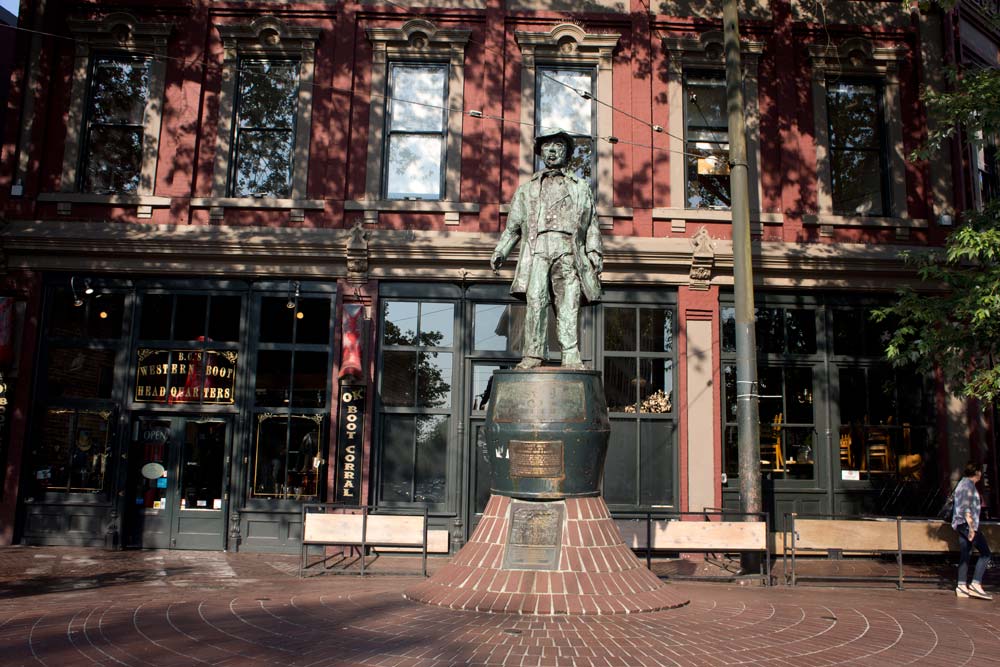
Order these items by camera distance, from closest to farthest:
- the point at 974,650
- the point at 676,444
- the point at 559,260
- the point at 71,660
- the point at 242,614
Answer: the point at 71,660 → the point at 974,650 → the point at 242,614 → the point at 559,260 → the point at 676,444

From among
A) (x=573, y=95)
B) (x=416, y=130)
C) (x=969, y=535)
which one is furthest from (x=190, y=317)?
(x=969, y=535)

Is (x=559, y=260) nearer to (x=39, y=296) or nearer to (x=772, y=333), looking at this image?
(x=772, y=333)

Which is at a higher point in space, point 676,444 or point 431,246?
point 431,246

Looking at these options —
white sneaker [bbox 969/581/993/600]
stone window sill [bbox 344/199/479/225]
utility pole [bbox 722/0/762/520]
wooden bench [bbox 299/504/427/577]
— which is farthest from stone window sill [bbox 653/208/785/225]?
wooden bench [bbox 299/504/427/577]

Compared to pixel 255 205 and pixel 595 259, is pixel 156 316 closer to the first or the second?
pixel 255 205

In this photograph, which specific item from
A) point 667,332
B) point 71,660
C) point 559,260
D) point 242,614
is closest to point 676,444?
point 667,332

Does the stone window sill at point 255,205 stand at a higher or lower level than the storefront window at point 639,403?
higher

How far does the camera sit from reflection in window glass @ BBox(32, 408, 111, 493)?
44.2 ft

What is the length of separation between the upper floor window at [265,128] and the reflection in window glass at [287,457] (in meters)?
3.98

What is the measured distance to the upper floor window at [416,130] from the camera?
47.5 ft

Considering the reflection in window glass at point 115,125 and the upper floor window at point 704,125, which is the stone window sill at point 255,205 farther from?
the upper floor window at point 704,125

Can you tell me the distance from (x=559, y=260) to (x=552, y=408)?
5.34ft

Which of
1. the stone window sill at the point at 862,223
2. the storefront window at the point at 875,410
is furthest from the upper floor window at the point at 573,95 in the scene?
the storefront window at the point at 875,410

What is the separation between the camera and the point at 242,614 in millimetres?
6840
